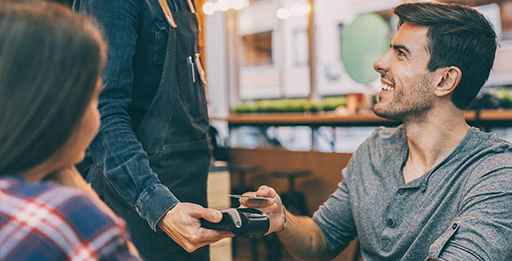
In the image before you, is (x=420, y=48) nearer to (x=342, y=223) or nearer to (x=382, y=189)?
(x=382, y=189)

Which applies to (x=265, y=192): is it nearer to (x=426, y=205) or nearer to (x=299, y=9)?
(x=426, y=205)

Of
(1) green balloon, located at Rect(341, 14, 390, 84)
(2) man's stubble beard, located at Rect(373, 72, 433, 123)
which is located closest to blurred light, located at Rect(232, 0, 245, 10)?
(1) green balloon, located at Rect(341, 14, 390, 84)

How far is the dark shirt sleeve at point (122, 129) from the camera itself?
124 centimetres

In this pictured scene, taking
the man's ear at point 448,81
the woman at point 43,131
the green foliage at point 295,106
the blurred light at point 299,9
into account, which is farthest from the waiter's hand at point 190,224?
the blurred light at point 299,9

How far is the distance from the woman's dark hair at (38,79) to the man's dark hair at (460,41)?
1.17 meters

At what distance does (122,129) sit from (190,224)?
27cm

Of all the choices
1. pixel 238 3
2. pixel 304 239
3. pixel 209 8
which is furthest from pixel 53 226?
pixel 209 8

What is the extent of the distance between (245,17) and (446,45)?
8.50 m

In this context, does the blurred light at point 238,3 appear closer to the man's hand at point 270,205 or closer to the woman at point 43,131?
the man's hand at point 270,205

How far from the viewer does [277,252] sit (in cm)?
474

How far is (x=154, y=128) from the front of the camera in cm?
139

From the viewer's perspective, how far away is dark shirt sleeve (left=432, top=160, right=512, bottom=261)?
1281 millimetres

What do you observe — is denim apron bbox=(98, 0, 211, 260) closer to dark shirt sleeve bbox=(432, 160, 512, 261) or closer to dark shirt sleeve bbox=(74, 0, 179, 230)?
dark shirt sleeve bbox=(74, 0, 179, 230)

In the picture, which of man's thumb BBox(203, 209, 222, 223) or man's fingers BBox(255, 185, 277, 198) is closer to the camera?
man's thumb BBox(203, 209, 222, 223)
